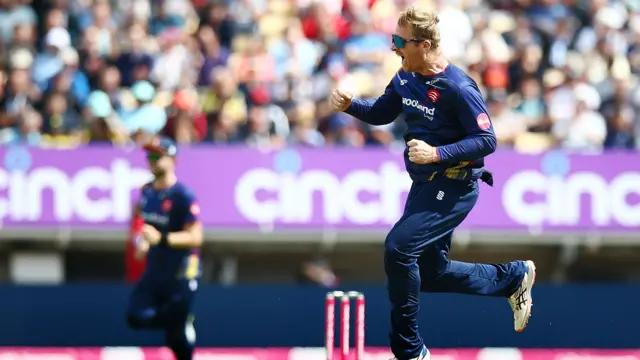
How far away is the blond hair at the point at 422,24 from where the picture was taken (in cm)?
873

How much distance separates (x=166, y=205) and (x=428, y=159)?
14.2ft

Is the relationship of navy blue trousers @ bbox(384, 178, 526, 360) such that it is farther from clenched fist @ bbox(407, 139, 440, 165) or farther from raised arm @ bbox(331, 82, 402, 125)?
raised arm @ bbox(331, 82, 402, 125)

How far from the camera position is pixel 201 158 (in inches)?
618

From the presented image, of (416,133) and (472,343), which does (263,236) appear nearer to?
(472,343)

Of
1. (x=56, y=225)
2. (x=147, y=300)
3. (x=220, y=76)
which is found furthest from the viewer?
(x=220, y=76)

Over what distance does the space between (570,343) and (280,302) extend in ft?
10.2

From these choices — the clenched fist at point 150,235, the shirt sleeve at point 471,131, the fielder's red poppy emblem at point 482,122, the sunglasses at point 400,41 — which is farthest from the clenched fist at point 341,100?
the clenched fist at point 150,235

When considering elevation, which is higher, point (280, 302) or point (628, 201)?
point (628, 201)

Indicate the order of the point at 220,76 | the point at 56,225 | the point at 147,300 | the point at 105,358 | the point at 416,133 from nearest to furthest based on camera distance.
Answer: the point at 416,133, the point at 147,300, the point at 105,358, the point at 56,225, the point at 220,76

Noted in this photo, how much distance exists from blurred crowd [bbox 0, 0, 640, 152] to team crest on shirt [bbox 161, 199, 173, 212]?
368 cm

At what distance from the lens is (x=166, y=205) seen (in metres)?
12.3

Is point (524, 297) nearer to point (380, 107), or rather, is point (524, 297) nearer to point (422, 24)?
point (380, 107)

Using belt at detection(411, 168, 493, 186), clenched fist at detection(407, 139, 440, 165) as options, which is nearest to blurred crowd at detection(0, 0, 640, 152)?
belt at detection(411, 168, 493, 186)

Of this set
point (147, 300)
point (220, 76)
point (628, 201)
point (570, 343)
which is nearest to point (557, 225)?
point (628, 201)
